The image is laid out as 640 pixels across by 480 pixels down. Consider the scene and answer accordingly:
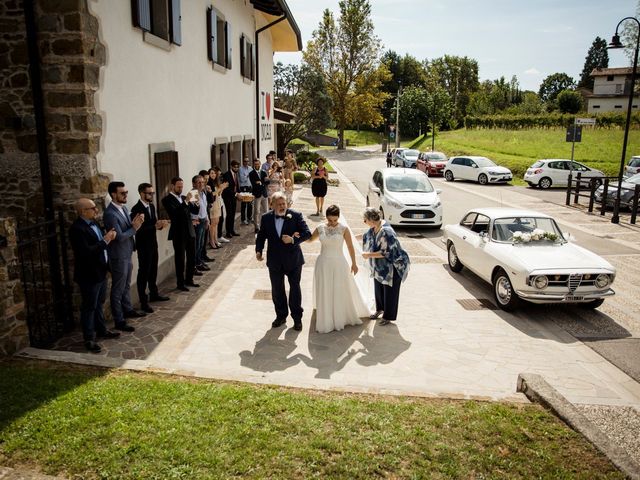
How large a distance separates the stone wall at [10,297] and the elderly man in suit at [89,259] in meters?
0.63

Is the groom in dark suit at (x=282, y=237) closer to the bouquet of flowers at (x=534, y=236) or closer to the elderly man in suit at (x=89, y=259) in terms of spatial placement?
the elderly man in suit at (x=89, y=259)

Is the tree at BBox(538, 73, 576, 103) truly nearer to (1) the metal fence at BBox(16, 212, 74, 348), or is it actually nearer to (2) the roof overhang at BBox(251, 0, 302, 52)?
(2) the roof overhang at BBox(251, 0, 302, 52)

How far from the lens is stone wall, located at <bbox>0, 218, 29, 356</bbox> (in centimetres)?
573

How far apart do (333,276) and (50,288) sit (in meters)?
3.99

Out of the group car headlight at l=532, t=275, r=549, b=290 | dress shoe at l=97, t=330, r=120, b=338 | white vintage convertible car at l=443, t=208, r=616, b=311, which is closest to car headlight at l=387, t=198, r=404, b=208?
white vintage convertible car at l=443, t=208, r=616, b=311

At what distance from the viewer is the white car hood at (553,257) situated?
811 centimetres

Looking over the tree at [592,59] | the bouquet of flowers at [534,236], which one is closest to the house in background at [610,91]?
the tree at [592,59]

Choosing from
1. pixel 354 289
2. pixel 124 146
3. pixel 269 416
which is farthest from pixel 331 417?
pixel 124 146

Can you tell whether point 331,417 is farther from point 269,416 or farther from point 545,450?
point 545,450

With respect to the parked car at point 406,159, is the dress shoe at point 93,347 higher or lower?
lower

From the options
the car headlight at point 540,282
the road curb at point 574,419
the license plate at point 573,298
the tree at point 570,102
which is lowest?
the road curb at point 574,419

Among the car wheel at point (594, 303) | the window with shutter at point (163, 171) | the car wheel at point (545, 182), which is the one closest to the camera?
the car wheel at point (594, 303)

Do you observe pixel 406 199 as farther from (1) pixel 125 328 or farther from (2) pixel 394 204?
(1) pixel 125 328

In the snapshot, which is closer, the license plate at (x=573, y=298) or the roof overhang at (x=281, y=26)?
the license plate at (x=573, y=298)
